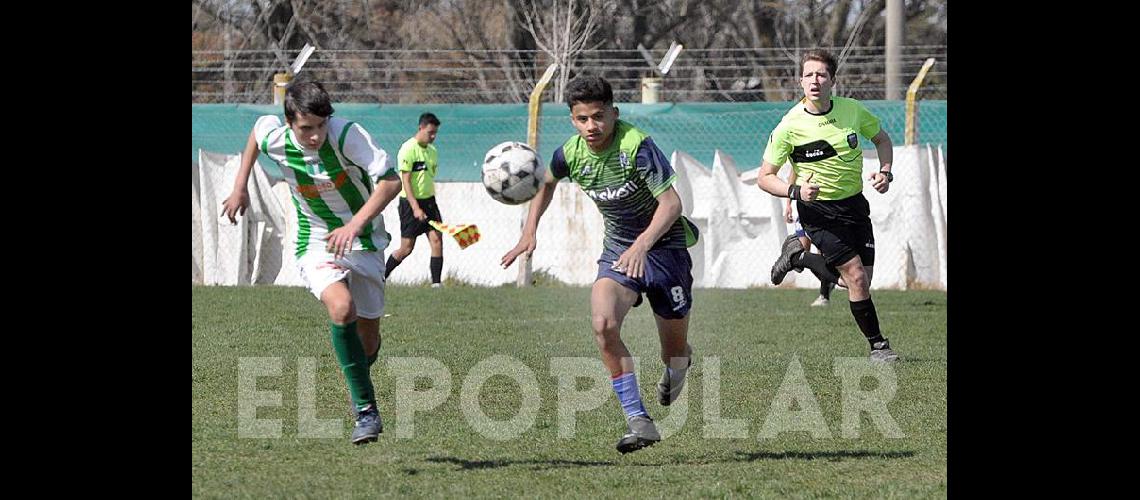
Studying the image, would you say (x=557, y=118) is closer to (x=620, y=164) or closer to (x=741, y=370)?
(x=741, y=370)

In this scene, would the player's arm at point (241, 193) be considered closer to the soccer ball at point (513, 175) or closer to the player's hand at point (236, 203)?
the player's hand at point (236, 203)

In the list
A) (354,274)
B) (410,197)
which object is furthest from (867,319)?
(410,197)

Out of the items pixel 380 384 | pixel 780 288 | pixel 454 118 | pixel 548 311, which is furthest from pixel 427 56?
pixel 380 384

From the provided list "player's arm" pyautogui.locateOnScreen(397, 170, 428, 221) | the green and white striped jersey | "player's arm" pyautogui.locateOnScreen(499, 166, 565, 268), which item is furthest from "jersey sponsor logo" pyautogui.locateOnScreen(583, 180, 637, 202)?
"player's arm" pyautogui.locateOnScreen(397, 170, 428, 221)

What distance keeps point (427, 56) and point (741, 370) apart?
1885 centimetres

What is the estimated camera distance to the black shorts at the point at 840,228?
32.8ft

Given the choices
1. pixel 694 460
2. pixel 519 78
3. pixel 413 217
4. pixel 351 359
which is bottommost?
pixel 694 460

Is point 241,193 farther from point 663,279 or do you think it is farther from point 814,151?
point 814,151

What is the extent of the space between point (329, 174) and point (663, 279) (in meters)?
1.61

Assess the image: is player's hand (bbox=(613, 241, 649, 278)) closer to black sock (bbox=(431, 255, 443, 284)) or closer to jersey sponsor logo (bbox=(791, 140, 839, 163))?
jersey sponsor logo (bbox=(791, 140, 839, 163))

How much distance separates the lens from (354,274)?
7.11 m

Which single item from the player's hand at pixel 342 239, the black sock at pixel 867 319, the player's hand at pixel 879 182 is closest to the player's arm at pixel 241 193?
the player's hand at pixel 342 239

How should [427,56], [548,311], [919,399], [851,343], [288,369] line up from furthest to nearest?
[427,56]
[548,311]
[851,343]
[288,369]
[919,399]

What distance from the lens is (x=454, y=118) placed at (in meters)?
17.9
